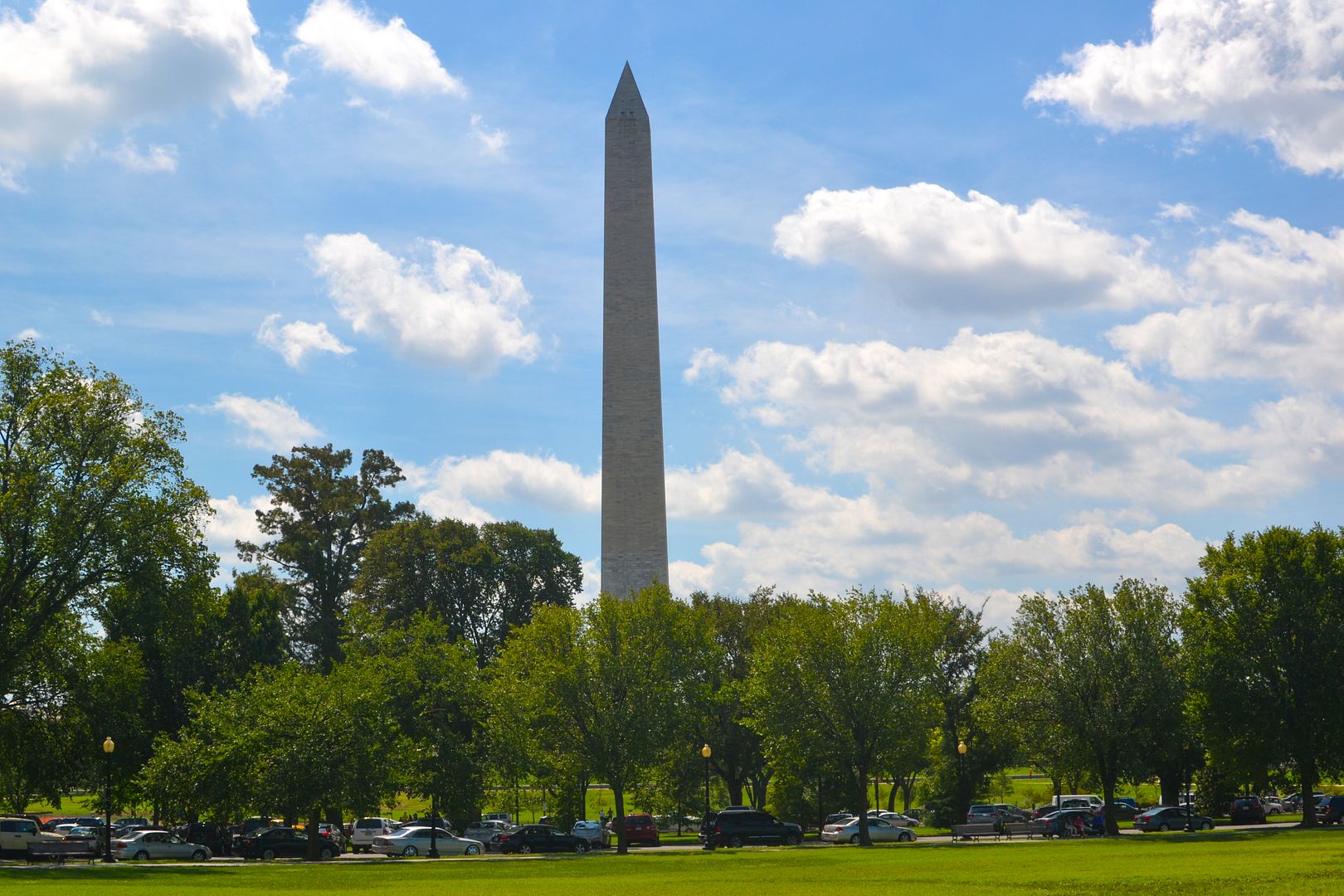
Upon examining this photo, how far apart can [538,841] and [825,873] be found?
21466 millimetres

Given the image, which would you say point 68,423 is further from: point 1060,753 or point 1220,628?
point 1220,628

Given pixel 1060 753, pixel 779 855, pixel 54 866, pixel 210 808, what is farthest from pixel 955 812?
pixel 54 866

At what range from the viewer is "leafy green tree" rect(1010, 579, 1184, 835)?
169ft

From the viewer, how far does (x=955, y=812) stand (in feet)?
218

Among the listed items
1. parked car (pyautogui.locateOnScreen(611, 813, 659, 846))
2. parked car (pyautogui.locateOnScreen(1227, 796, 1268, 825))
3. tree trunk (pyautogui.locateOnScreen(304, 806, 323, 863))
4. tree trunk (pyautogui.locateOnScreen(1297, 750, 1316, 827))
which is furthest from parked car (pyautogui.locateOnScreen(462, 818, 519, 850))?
parked car (pyautogui.locateOnScreen(1227, 796, 1268, 825))

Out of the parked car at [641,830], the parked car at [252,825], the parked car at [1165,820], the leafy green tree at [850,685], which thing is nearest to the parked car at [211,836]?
the parked car at [252,825]

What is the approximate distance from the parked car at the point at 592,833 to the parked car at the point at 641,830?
4.74ft

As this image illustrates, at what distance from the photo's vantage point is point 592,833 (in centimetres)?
5444

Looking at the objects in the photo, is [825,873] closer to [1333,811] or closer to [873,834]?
[873,834]

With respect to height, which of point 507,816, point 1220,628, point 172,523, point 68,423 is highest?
point 68,423

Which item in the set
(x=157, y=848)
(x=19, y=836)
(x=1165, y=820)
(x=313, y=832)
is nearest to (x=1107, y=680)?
(x=1165, y=820)

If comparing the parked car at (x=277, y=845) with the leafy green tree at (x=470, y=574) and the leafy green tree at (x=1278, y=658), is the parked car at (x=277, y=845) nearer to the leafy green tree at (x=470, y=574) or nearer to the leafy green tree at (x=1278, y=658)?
the leafy green tree at (x=470, y=574)

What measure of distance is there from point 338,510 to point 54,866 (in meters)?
41.6

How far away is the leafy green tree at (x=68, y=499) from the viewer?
43.2 m
